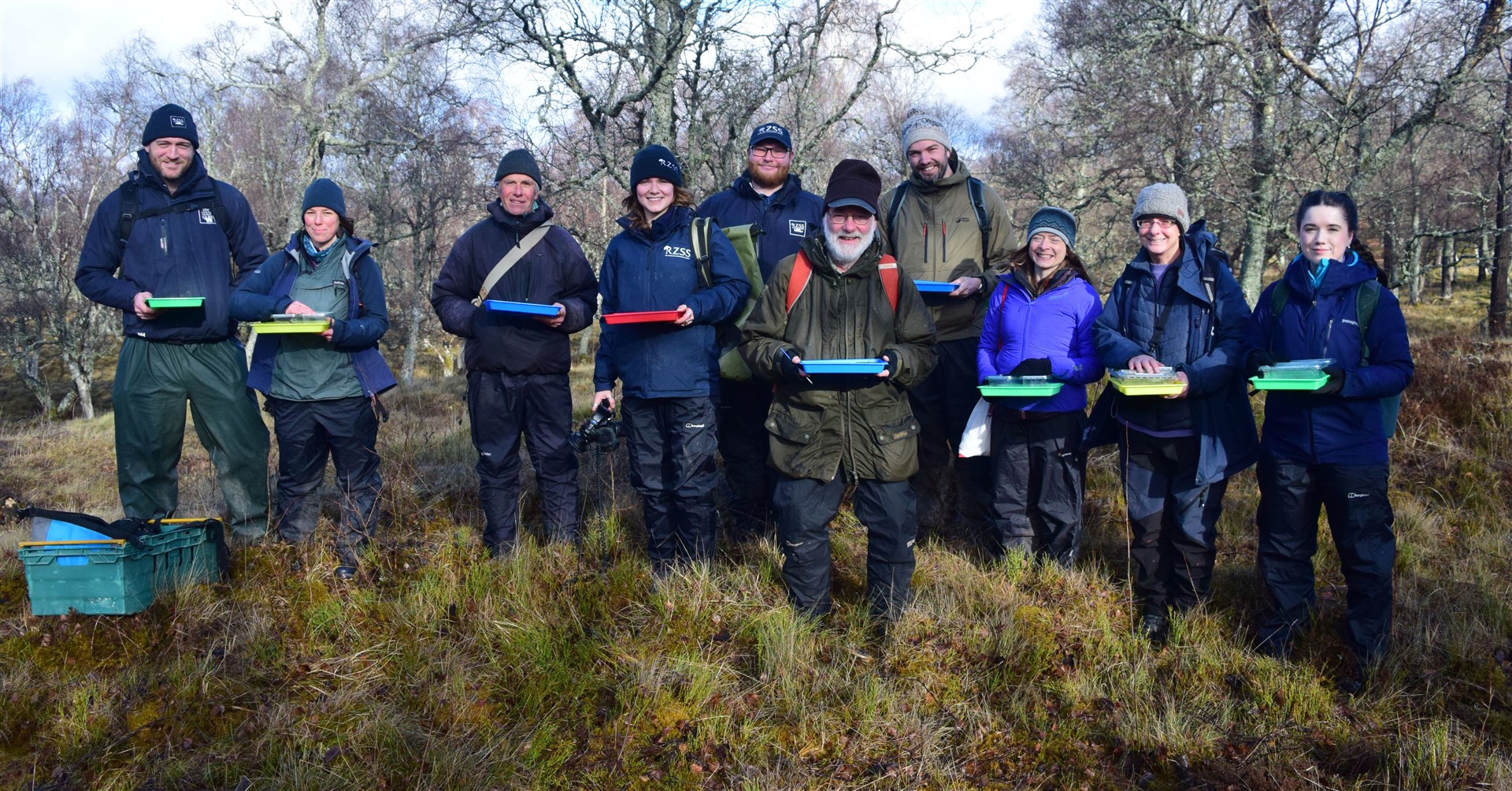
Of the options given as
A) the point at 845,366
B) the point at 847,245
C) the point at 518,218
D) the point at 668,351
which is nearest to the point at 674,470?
the point at 668,351

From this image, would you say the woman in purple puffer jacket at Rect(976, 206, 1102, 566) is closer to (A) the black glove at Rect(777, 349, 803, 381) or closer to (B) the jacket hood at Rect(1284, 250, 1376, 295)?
(B) the jacket hood at Rect(1284, 250, 1376, 295)

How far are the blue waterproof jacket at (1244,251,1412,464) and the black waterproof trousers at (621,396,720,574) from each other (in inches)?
105

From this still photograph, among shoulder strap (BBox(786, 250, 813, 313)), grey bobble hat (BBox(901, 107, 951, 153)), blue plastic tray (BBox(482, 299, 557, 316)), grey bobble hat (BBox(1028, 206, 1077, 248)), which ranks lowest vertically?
blue plastic tray (BBox(482, 299, 557, 316))

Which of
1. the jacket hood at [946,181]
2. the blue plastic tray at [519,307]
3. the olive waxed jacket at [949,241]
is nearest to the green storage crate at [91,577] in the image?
the blue plastic tray at [519,307]

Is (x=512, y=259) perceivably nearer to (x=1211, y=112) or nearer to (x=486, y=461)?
(x=486, y=461)

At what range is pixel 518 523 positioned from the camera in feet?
15.0

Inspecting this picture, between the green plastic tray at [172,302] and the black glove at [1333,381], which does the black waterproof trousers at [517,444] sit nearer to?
the green plastic tray at [172,302]

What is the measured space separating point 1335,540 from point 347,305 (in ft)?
16.7

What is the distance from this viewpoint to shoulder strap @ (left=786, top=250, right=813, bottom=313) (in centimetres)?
367

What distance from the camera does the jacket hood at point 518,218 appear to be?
4.48 metres

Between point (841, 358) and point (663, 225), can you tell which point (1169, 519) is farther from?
point (663, 225)

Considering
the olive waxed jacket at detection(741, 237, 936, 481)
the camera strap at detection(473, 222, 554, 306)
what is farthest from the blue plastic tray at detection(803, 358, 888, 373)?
the camera strap at detection(473, 222, 554, 306)

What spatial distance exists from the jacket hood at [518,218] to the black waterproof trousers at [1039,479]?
108 inches

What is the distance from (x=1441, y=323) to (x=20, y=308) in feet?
111
